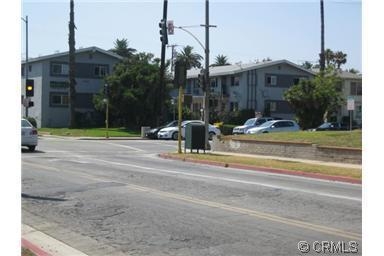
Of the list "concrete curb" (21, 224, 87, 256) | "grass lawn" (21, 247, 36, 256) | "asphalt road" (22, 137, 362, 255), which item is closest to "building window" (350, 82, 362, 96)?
"asphalt road" (22, 137, 362, 255)

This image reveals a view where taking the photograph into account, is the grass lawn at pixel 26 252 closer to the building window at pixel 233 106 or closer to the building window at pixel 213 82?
the building window at pixel 233 106

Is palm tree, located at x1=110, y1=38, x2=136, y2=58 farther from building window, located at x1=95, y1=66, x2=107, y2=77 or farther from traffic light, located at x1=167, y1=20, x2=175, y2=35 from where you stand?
traffic light, located at x1=167, y1=20, x2=175, y2=35

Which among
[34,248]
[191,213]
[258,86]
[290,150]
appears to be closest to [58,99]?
[258,86]

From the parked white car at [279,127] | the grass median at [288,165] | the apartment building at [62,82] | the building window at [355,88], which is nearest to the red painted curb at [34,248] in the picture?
the grass median at [288,165]

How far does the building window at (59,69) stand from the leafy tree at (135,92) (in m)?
7.17

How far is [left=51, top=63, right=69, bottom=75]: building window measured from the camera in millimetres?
59156

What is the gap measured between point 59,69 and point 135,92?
11269 millimetres

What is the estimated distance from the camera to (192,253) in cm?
741

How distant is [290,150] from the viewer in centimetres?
2433

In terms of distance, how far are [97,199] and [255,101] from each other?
50.7 metres

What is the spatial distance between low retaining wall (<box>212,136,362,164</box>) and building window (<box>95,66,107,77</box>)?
34119 millimetres

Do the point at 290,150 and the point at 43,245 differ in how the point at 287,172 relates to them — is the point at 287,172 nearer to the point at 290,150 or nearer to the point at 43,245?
the point at 290,150

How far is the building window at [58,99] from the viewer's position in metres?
59.2

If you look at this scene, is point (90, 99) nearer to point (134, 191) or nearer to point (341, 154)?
point (341, 154)
